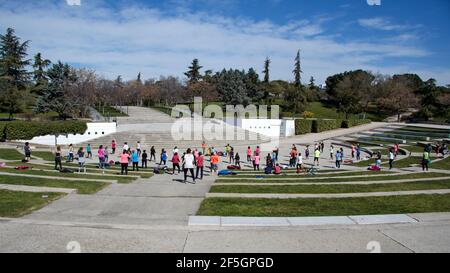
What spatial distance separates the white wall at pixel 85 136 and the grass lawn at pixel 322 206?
1102 inches

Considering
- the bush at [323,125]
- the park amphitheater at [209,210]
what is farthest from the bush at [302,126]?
the park amphitheater at [209,210]

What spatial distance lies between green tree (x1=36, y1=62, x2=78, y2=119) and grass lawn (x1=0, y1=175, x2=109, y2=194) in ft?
102

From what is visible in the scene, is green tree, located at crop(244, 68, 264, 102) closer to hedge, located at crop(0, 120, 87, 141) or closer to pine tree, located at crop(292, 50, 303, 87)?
pine tree, located at crop(292, 50, 303, 87)

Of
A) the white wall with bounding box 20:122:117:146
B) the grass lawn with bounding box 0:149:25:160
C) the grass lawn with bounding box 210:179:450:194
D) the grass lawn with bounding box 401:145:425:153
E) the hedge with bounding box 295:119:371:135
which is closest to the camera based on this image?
the grass lawn with bounding box 210:179:450:194

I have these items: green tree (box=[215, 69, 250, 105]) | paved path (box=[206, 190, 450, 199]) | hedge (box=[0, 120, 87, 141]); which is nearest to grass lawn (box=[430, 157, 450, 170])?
paved path (box=[206, 190, 450, 199])

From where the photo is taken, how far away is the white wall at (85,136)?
34.3 meters

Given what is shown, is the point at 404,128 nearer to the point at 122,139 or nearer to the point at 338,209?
the point at 122,139

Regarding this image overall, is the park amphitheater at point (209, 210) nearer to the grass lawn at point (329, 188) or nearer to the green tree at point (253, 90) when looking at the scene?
the grass lawn at point (329, 188)

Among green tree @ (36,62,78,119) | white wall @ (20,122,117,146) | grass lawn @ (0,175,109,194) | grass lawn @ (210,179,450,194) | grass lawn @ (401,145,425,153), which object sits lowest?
grass lawn @ (401,145,425,153)

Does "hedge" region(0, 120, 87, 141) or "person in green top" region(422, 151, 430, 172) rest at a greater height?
"hedge" region(0, 120, 87, 141)

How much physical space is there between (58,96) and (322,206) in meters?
42.0

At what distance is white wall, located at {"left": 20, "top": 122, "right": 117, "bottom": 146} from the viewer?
34.3 metres
